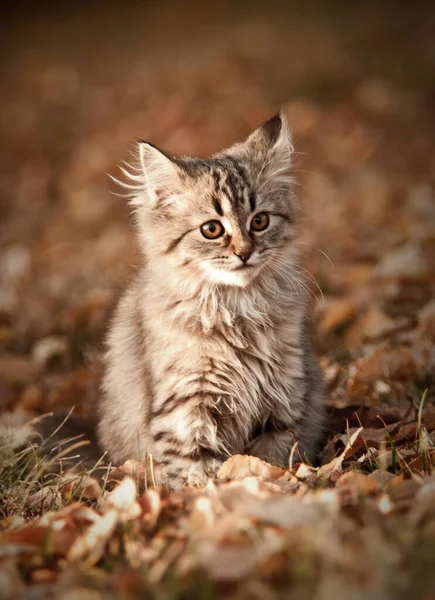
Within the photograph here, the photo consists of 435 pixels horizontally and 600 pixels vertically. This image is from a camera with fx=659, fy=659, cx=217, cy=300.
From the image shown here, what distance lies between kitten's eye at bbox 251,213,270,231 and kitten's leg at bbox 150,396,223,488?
833 mm

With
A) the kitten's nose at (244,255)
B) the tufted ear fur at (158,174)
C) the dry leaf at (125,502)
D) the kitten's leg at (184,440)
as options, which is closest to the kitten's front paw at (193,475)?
the kitten's leg at (184,440)

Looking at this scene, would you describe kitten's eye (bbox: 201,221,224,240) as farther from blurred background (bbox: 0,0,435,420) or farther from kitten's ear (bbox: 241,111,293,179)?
blurred background (bbox: 0,0,435,420)

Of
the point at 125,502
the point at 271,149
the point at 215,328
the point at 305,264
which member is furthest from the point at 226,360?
the point at 305,264

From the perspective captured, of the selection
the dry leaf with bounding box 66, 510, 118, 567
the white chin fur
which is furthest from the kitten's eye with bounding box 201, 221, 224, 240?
the dry leaf with bounding box 66, 510, 118, 567

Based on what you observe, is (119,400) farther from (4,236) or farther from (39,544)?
(4,236)

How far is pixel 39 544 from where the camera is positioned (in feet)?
6.88

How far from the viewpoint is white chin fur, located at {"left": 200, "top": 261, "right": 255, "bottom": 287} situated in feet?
9.63

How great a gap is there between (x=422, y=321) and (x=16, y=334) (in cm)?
312

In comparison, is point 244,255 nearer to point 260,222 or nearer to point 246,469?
point 260,222

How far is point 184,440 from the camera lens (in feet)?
9.41

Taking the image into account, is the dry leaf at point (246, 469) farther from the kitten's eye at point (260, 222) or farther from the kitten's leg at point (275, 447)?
the kitten's eye at point (260, 222)

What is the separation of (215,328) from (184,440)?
0.52 m

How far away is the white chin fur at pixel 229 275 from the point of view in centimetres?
294

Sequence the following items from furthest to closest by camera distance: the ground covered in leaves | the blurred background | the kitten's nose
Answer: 1. the blurred background
2. the kitten's nose
3. the ground covered in leaves
